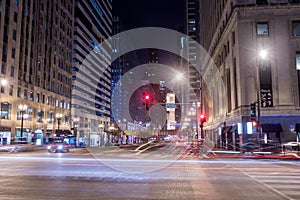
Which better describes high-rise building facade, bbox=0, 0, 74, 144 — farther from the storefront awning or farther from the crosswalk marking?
the crosswalk marking

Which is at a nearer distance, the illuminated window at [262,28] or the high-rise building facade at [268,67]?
the high-rise building facade at [268,67]

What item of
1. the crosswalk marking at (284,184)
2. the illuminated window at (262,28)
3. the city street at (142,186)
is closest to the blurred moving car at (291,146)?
the illuminated window at (262,28)

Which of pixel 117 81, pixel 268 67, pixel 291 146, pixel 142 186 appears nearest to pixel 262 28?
pixel 268 67

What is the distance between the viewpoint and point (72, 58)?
91250 millimetres

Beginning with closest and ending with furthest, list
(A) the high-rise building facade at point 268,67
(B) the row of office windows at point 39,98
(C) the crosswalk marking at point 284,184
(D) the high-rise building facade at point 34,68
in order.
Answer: (C) the crosswalk marking at point 284,184 < (A) the high-rise building facade at point 268,67 < (D) the high-rise building facade at point 34,68 < (B) the row of office windows at point 39,98

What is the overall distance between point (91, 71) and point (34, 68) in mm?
45172

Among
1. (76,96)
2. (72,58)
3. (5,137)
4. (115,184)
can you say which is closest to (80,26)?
(72,58)

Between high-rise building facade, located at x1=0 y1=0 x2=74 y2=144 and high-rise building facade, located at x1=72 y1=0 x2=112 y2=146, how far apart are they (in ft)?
25.3

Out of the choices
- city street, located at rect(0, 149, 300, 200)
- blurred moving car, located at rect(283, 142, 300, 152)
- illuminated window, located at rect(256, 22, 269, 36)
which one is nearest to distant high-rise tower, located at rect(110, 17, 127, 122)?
illuminated window, located at rect(256, 22, 269, 36)

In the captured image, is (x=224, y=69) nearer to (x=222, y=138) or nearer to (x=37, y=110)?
(x=222, y=138)

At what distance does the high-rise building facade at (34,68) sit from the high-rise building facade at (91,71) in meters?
7.70

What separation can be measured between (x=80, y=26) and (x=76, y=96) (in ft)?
76.3

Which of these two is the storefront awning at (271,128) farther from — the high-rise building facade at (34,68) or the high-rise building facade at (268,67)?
the high-rise building facade at (34,68)

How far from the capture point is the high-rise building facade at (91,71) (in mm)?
94062
